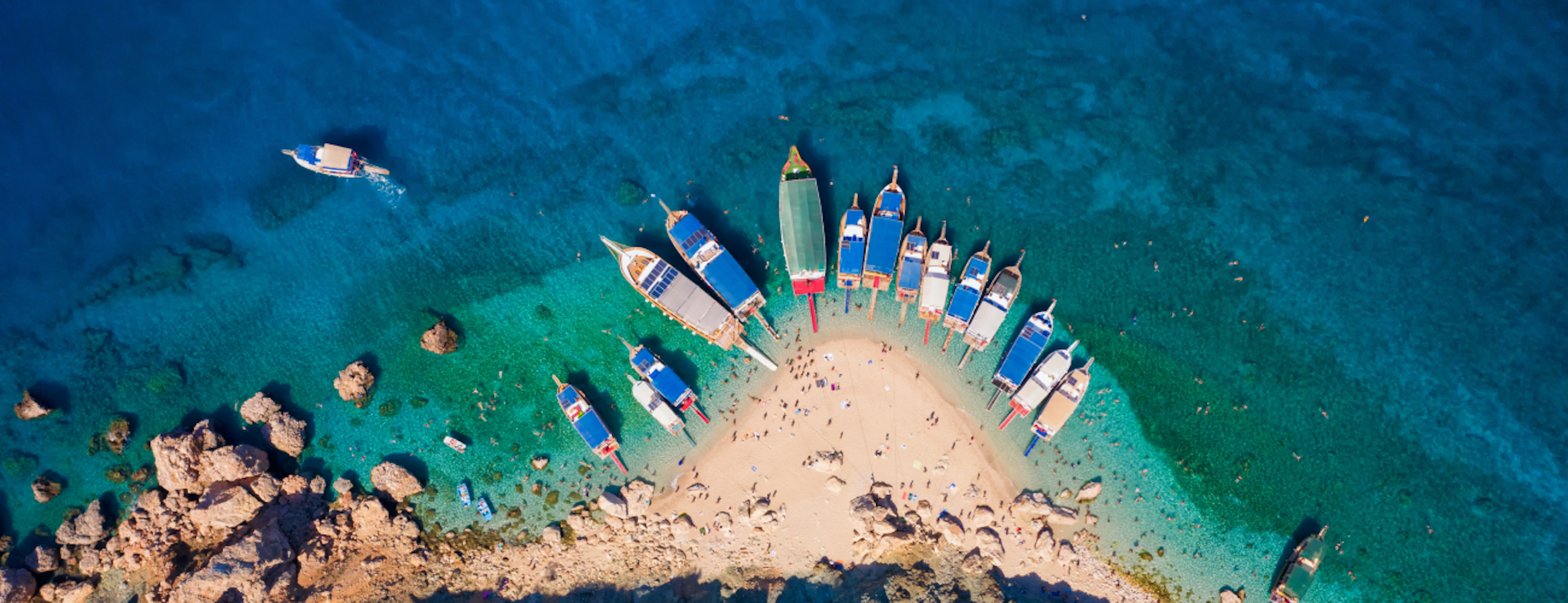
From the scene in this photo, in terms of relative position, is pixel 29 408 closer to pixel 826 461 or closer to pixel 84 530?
pixel 84 530

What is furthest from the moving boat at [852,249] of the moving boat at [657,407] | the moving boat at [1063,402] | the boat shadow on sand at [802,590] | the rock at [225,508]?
the rock at [225,508]

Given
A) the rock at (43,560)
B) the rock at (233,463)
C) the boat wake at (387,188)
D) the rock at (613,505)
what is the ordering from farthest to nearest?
the boat wake at (387,188)
the rock at (43,560)
the rock at (613,505)
the rock at (233,463)

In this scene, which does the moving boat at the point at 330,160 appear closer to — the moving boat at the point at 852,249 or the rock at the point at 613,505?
the rock at the point at 613,505

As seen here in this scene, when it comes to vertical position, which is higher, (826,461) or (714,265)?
(714,265)

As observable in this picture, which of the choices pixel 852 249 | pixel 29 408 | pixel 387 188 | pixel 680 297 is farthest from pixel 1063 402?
pixel 29 408

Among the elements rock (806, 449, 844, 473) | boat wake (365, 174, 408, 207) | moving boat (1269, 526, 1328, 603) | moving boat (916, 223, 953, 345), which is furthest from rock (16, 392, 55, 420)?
moving boat (1269, 526, 1328, 603)

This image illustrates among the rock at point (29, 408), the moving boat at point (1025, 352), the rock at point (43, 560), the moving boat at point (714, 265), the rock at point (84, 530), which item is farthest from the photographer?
the rock at point (29, 408)

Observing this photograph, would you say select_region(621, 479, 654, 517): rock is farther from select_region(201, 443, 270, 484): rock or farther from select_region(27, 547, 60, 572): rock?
select_region(27, 547, 60, 572): rock
